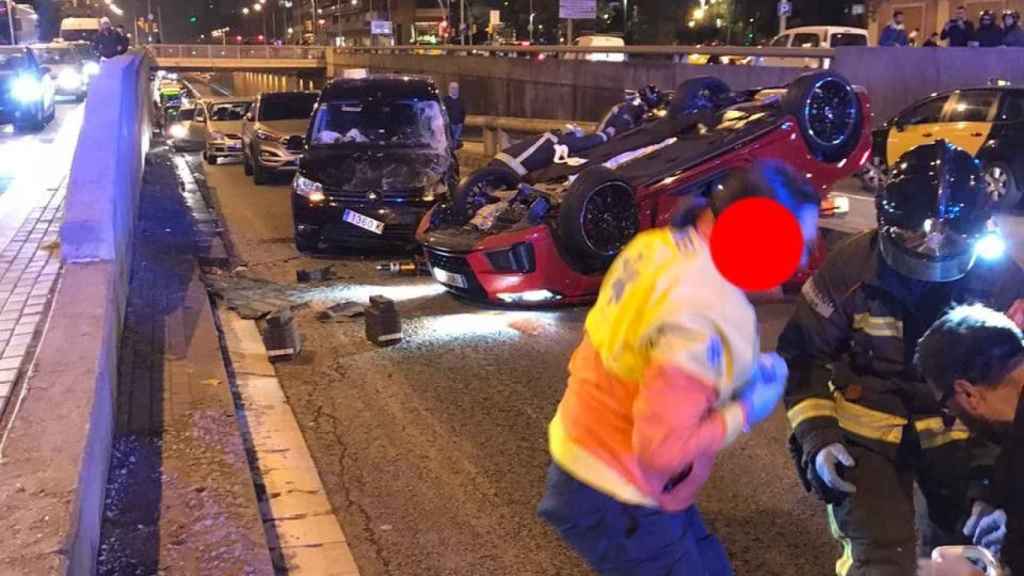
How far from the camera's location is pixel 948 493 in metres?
2.92

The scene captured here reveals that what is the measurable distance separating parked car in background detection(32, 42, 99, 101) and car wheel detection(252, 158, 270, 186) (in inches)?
453

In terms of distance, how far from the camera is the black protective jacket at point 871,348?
9.70 feet

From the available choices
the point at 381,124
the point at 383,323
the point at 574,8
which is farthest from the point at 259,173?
the point at 574,8

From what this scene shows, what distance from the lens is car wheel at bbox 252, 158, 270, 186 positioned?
18080 millimetres

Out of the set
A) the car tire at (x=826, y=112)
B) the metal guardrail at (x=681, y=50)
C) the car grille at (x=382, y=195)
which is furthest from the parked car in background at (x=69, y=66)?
the car tire at (x=826, y=112)

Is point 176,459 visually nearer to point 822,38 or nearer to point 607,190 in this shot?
point 607,190

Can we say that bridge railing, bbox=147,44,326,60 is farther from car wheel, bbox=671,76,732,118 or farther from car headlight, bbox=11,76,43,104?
car wheel, bbox=671,76,732,118

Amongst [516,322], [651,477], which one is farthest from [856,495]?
[516,322]

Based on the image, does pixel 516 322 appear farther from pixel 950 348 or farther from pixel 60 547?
pixel 950 348

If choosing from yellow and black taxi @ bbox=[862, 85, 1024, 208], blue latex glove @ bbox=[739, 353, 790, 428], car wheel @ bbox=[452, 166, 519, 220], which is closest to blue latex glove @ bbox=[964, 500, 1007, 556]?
blue latex glove @ bbox=[739, 353, 790, 428]

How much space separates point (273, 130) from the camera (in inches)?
726

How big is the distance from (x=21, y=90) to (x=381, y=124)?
10556mm

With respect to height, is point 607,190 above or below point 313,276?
above

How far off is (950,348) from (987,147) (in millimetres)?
12905
